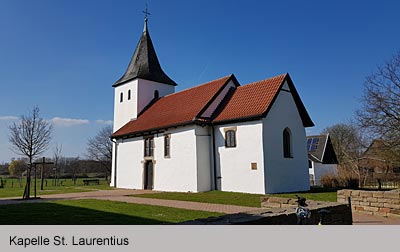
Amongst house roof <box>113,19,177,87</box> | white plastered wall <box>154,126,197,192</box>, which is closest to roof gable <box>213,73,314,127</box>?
white plastered wall <box>154,126,197,192</box>

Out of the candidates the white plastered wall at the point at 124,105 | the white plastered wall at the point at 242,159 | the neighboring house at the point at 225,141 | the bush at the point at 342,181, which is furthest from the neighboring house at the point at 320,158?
the white plastered wall at the point at 124,105

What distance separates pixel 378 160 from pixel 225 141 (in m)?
18.8

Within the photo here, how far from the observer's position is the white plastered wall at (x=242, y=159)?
1856cm

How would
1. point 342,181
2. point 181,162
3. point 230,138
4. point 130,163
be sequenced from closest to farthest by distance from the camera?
1. point 230,138
2. point 181,162
3. point 342,181
4. point 130,163

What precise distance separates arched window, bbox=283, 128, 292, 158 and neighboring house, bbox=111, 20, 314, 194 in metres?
0.04

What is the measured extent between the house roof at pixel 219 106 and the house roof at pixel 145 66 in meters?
4.41

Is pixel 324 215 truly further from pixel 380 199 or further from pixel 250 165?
pixel 250 165

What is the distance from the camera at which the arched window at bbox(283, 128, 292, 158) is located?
803 inches

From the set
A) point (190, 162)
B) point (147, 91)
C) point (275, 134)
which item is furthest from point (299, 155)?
point (147, 91)

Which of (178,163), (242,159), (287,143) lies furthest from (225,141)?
(287,143)

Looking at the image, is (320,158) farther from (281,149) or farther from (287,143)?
(281,149)

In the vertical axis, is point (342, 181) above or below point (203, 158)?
below

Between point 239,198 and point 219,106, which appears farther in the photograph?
point 219,106

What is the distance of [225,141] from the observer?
67.6ft
